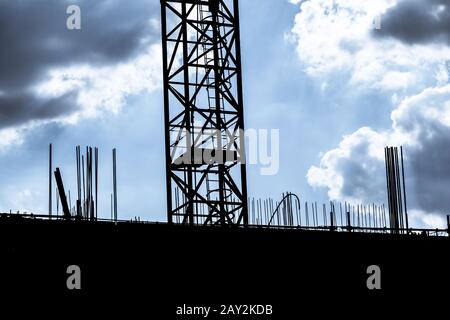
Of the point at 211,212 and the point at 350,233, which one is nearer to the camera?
the point at 350,233

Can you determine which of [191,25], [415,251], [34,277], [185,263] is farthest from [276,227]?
[191,25]

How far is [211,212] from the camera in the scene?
151ft

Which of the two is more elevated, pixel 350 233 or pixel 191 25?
pixel 191 25

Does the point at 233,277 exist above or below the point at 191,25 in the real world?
below

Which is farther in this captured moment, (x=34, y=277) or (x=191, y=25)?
(x=191, y=25)

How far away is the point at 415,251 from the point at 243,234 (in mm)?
8722

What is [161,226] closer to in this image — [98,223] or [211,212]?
[98,223]
